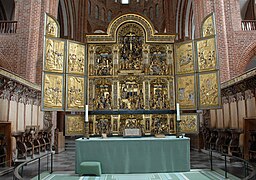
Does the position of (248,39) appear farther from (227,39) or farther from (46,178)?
(46,178)

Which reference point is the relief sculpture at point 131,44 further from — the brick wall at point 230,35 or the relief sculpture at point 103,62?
the brick wall at point 230,35

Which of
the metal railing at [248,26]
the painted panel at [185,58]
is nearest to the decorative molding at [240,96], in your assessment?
the painted panel at [185,58]

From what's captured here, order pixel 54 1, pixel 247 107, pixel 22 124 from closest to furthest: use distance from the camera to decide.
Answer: pixel 247 107 < pixel 22 124 < pixel 54 1

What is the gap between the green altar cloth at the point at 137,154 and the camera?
24.5 feet

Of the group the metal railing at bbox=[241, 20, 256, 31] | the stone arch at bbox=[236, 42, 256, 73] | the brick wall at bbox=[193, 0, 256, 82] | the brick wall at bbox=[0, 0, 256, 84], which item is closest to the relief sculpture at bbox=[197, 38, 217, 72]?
the brick wall at bbox=[0, 0, 256, 84]

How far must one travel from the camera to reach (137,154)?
7516 mm

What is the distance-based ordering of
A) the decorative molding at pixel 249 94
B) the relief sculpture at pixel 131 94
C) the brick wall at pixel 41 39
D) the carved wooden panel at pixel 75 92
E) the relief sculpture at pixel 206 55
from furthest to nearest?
the brick wall at pixel 41 39 → the decorative molding at pixel 249 94 → the relief sculpture at pixel 131 94 → the carved wooden panel at pixel 75 92 → the relief sculpture at pixel 206 55

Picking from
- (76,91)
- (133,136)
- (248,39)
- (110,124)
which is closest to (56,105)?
(76,91)

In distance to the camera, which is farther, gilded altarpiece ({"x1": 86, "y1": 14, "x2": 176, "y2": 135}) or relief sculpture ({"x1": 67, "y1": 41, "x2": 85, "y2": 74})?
gilded altarpiece ({"x1": 86, "y1": 14, "x2": 176, "y2": 135})

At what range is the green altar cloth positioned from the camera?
7.46 meters

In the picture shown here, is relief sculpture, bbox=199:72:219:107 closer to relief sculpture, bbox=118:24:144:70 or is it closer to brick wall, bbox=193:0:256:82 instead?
relief sculpture, bbox=118:24:144:70

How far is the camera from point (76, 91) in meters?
8.54

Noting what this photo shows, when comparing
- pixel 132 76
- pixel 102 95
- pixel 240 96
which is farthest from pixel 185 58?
pixel 240 96

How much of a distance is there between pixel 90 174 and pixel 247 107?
21.8 feet
